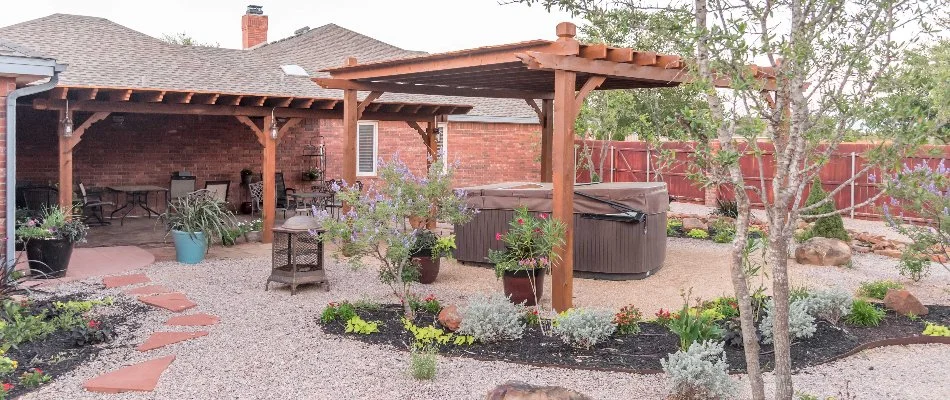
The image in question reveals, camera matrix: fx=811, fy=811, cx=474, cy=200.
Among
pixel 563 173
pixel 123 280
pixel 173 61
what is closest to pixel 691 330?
pixel 563 173

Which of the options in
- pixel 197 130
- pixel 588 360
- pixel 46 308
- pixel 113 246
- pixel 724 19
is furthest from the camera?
pixel 197 130

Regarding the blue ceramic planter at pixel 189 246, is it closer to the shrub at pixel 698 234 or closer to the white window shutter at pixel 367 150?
the shrub at pixel 698 234

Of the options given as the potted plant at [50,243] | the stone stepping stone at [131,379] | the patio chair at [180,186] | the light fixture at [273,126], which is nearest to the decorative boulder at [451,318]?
the stone stepping stone at [131,379]

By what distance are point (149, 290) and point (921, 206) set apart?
704 centimetres

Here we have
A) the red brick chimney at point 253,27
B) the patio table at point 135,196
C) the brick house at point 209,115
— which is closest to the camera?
the brick house at point 209,115

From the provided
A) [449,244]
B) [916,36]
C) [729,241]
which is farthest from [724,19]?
[729,241]

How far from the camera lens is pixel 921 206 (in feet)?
17.7

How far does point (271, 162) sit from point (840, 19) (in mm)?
9601

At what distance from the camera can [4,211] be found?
26.9 ft

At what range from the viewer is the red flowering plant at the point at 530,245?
725 centimetres

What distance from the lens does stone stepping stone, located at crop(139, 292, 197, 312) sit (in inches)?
294

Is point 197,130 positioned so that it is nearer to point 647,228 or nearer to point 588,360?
point 647,228

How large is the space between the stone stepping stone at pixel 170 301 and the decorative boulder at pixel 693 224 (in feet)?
30.2

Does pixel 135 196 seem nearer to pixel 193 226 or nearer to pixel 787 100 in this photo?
pixel 193 226
